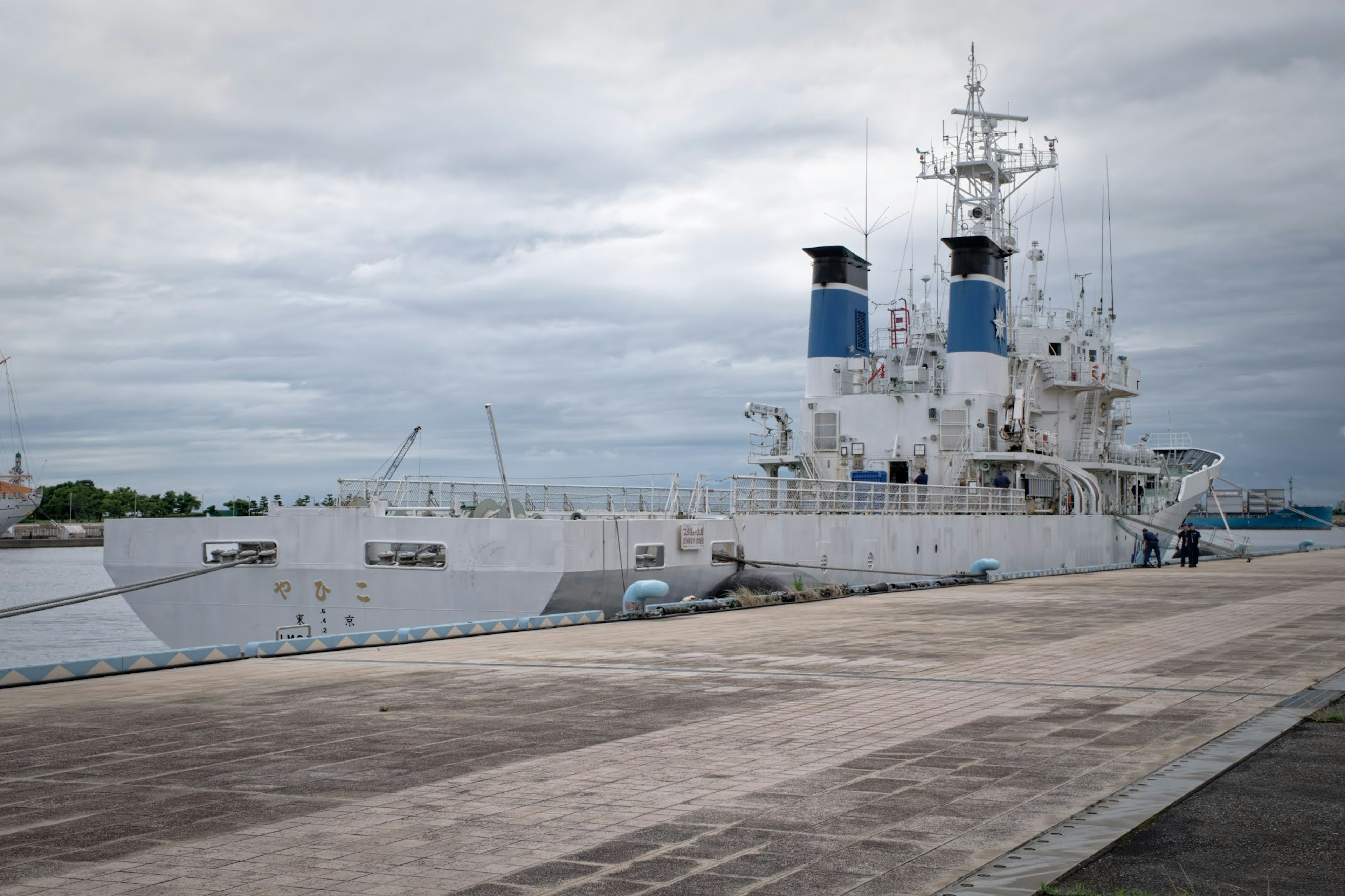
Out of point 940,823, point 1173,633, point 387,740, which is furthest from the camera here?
point 1173,633

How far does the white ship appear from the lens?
668 inches

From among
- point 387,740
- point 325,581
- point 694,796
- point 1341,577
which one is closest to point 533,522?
point 325,581

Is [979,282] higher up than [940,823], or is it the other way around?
[979,282]

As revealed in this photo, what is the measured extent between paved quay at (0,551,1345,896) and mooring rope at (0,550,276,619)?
248cm

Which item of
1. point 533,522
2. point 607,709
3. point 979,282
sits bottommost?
point 607,709

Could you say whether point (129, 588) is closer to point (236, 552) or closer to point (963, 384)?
point (236, 552)

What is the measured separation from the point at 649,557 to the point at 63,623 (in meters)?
26.5

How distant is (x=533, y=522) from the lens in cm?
1667

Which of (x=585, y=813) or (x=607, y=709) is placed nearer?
(x=585, y=813)

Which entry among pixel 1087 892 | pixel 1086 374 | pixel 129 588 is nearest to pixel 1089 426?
pixel 1086 374

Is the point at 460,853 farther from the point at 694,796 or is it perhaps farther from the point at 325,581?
the point at 325,581

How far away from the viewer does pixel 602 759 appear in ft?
21.2

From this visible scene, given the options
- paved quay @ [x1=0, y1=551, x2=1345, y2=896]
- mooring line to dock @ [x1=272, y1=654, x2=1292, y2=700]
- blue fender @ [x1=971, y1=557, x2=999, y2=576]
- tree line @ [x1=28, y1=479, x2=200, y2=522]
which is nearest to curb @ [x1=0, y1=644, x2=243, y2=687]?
paved quay @ [x1=0, y1=551, x2=1345, y2=896]

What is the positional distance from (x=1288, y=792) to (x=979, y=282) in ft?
97.0
